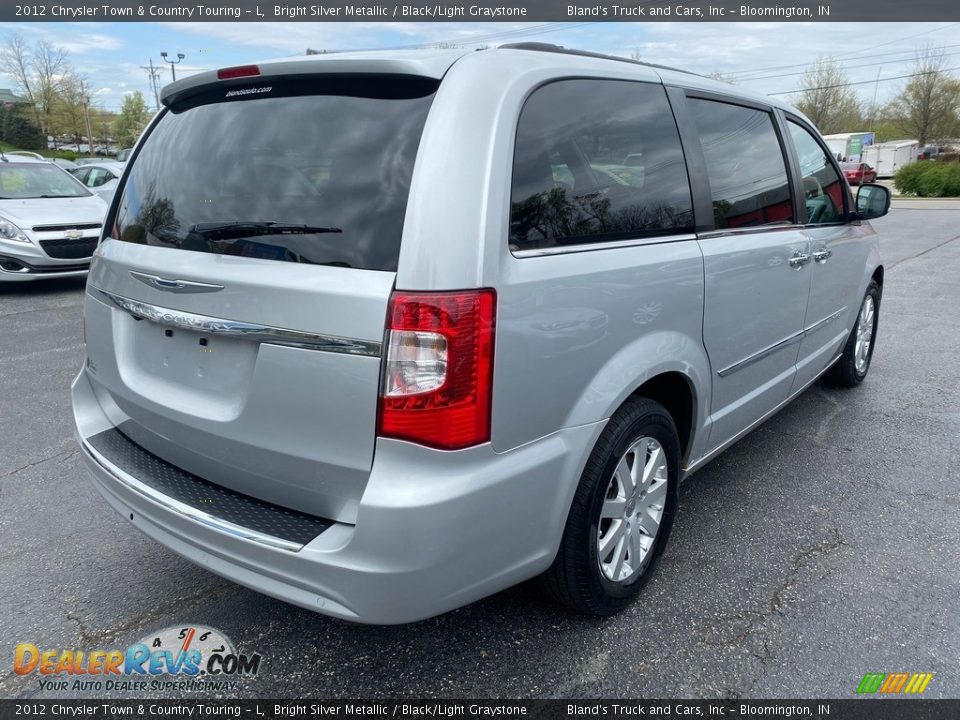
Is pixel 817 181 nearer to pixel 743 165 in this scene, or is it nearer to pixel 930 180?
pixel 743 165

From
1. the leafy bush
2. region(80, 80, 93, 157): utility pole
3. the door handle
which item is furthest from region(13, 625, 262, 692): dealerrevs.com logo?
region(80, 80, 93, 157): utility pole

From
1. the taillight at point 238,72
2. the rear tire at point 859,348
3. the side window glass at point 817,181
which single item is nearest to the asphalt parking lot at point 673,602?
the rear tire at point 859,348

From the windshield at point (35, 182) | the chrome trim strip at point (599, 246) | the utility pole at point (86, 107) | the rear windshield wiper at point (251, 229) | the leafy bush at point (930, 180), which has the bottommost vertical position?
the leafy bush at point (930, 180)

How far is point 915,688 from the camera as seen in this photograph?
226 centimetres

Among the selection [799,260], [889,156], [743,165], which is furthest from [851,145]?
[743,165]

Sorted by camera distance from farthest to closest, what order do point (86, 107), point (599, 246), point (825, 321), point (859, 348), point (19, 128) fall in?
point (86, 107), point (19, 128), point (859, 348), point (825, 321), point (599, 246)

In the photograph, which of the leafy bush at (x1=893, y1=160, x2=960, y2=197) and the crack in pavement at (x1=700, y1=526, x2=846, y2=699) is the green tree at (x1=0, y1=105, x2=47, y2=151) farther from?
the crack in pavement at (x1=700, y1=526, x2=846, y2=699)

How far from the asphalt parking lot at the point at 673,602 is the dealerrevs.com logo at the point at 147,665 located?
0.05m

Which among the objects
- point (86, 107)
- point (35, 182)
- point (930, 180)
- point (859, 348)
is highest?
point (86, 107)

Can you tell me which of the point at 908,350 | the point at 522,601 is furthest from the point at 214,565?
the point at 908,350

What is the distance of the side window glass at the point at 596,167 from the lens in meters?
2.09

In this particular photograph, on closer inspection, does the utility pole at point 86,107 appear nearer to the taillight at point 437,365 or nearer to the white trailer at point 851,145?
the white trailer at point 851,145

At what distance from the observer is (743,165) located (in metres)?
3.16

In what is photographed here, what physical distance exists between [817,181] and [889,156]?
55.6 m
